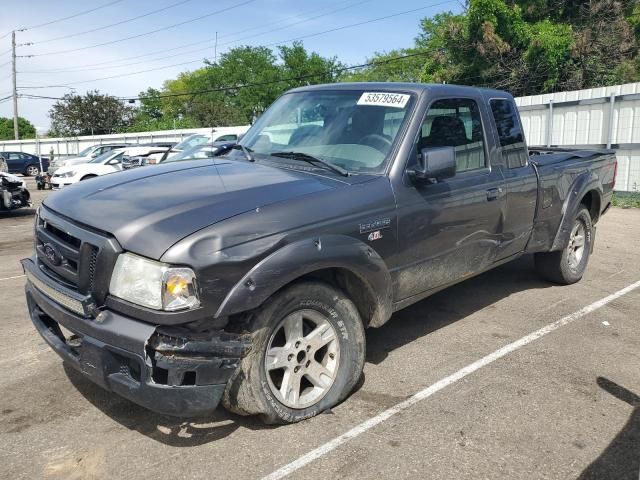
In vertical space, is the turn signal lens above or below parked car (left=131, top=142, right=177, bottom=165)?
below

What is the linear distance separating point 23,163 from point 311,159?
3153cm

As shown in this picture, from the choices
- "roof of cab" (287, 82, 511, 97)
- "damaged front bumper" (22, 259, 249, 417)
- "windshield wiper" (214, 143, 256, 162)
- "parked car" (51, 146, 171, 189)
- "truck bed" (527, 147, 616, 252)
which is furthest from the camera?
"parked car" (51, 146, 171, 189)

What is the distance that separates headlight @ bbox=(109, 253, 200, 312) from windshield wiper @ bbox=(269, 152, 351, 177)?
4.46ft

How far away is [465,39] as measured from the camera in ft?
92.0

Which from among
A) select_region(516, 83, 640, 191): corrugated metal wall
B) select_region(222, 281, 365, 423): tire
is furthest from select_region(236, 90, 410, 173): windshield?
select_region(516, 83, 640, 191): corrugated metal wall

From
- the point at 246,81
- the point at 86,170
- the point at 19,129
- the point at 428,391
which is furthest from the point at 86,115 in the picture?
the point at 428,391

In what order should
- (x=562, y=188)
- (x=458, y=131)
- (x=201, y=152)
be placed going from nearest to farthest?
(x=458, y=131), (x=562, y=188), (x=201, y=152)

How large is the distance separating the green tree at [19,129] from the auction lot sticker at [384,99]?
292ft

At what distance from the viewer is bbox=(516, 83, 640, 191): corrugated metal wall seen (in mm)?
12414

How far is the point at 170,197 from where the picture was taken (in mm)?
3143

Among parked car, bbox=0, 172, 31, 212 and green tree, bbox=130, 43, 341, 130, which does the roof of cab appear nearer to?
parked car, bbox=0, 172, 31, 212

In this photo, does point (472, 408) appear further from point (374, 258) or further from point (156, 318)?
point (156, 318)

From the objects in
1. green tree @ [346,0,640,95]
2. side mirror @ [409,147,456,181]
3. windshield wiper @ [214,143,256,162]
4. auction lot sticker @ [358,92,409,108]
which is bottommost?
side mirror @ [409,147,456,181]

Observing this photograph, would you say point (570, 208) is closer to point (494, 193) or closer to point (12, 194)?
point (494, 193)
